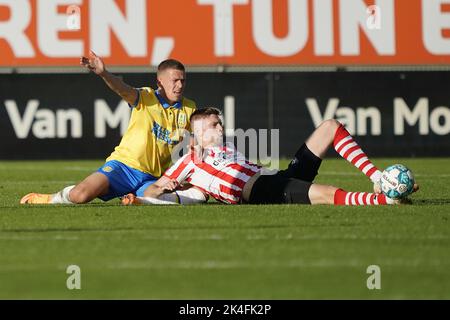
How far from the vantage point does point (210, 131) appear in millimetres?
12117

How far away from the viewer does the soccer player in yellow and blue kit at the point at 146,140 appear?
12.3 meters

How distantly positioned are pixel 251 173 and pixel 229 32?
13262 mm

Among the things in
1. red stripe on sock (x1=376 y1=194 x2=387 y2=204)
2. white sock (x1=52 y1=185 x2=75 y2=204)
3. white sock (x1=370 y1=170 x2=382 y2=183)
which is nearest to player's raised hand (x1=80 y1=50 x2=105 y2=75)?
white sock (x1=52 y1=185 x2=75 y2=204)

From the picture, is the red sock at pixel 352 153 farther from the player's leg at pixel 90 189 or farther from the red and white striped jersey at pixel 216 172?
the player's leg at pixel 90 189

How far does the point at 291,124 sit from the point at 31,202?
11.1 m

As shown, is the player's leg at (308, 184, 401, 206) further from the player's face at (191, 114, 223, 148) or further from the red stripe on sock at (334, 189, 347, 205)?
the player's face at (191, 114, 223, 148)

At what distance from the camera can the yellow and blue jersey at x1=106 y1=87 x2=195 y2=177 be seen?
40.8ft

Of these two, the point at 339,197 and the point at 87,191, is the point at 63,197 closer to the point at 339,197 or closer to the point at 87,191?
the point at 87,191

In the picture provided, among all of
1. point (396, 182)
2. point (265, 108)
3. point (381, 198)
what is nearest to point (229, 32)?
point (265, 108)

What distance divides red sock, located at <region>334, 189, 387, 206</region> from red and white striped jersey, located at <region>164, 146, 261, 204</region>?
0.91 m

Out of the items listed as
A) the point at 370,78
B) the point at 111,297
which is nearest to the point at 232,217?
the point at 111,297

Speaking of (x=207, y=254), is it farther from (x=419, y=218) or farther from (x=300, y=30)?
(x=300, y=30)

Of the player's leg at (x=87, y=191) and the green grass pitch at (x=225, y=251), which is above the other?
the player's leg at (x=87, y=191)

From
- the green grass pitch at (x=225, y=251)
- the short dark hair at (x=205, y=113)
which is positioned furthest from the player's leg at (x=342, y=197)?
the short dark hair at (x=205, y=113)
